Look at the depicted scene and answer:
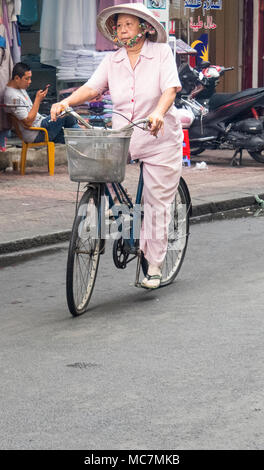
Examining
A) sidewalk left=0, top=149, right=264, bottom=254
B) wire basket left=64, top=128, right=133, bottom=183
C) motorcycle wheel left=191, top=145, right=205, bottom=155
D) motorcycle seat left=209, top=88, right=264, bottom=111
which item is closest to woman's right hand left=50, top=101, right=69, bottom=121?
wire basket left=64, top=128, right=133, bottom=183

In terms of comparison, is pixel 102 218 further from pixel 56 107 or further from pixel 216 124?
pixel 216 124

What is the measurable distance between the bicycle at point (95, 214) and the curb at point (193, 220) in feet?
5.63

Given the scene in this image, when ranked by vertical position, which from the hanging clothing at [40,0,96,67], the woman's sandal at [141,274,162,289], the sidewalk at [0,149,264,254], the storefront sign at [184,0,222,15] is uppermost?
the storefront sign at [184,0,222,15]

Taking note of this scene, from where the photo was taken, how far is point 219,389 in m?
4.73

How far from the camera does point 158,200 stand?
6.61 meters

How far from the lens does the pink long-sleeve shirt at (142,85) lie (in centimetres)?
634

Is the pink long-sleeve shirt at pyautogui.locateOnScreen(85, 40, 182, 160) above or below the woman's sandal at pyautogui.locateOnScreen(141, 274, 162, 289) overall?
above

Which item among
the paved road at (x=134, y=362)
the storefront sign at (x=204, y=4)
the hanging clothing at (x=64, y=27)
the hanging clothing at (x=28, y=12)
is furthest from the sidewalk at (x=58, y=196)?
the storefront sign at (x=204, y=4)

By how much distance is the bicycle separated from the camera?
5.89m

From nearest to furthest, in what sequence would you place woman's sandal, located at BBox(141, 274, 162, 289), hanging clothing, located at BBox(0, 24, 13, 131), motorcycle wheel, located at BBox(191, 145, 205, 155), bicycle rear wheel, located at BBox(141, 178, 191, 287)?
woman's sandal, located at BBox(141, 274, 162, 289)
bicycle rear wheel, located at BBox(141, 178, 191, 287)
hanging clothing, located at BBox(0, 24, 13, 131)
motorcycle wheel, located at BBox(191, 145, 205, 155)

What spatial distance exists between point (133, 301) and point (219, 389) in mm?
2039

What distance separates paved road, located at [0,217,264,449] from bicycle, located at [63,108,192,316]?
0.65 ft

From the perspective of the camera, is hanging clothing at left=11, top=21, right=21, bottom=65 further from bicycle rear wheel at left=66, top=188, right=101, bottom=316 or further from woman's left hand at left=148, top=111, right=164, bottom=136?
woman's left hand at left=148, top=111, right=164, bottom=136

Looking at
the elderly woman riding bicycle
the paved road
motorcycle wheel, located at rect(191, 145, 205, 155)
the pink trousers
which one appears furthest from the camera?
motorcycle wheel, located at rect(191, 145, 205, 155)
